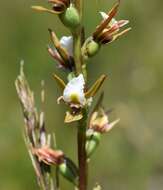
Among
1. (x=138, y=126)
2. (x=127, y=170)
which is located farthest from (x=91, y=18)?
(x=127, y=170)

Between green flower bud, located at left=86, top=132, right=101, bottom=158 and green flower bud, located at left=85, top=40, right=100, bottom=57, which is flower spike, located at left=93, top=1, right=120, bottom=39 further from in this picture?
green flower bud, located at left=86, top=132, right=101, bottom=158

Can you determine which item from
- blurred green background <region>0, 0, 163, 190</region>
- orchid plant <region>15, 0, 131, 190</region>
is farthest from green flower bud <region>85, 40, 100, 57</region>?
blurred green background <region>0, 0, 163, 190</region>

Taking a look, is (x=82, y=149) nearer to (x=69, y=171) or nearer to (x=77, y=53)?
(x=69, y=171)

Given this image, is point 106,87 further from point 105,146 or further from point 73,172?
point 73,172

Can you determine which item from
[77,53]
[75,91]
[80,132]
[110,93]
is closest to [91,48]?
[77,53]

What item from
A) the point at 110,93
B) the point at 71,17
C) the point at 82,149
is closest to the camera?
the point at 71,17
